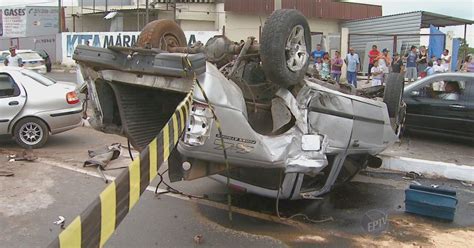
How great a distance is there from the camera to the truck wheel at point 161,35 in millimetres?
5246

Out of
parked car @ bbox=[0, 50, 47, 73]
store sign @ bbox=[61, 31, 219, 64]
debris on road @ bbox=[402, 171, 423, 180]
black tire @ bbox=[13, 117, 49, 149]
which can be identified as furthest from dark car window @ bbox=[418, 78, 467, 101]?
store sign @ bbox=[61, 31, 219, 64]

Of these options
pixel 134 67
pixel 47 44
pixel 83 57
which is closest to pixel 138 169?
pixel 134 67

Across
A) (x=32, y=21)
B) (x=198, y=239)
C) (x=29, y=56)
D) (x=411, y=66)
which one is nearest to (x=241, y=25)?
(x=29, y=56)

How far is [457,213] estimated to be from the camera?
5496mm

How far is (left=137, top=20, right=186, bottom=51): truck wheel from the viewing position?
207 inches

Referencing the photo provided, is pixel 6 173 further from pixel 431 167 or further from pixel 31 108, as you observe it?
pixel 431 167

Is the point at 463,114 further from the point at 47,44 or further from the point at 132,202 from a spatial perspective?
the point at 47,44

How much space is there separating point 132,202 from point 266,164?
76.9 inches

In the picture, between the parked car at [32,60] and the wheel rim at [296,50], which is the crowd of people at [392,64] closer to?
the wheel rim at [296,50]

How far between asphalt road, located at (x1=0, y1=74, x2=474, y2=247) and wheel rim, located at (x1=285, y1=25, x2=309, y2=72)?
1.55 meters

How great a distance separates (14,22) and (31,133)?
40.9 metres

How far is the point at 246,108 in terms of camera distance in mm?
4715

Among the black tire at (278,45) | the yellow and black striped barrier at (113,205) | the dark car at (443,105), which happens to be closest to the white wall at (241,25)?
the dark car at (443,105)

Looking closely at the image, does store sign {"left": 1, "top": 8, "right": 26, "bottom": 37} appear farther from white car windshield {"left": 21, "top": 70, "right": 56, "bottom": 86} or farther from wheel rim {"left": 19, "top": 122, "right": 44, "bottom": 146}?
wheel rim {"left": 19, "top": 122, "right": 44, "bottom": 146}
